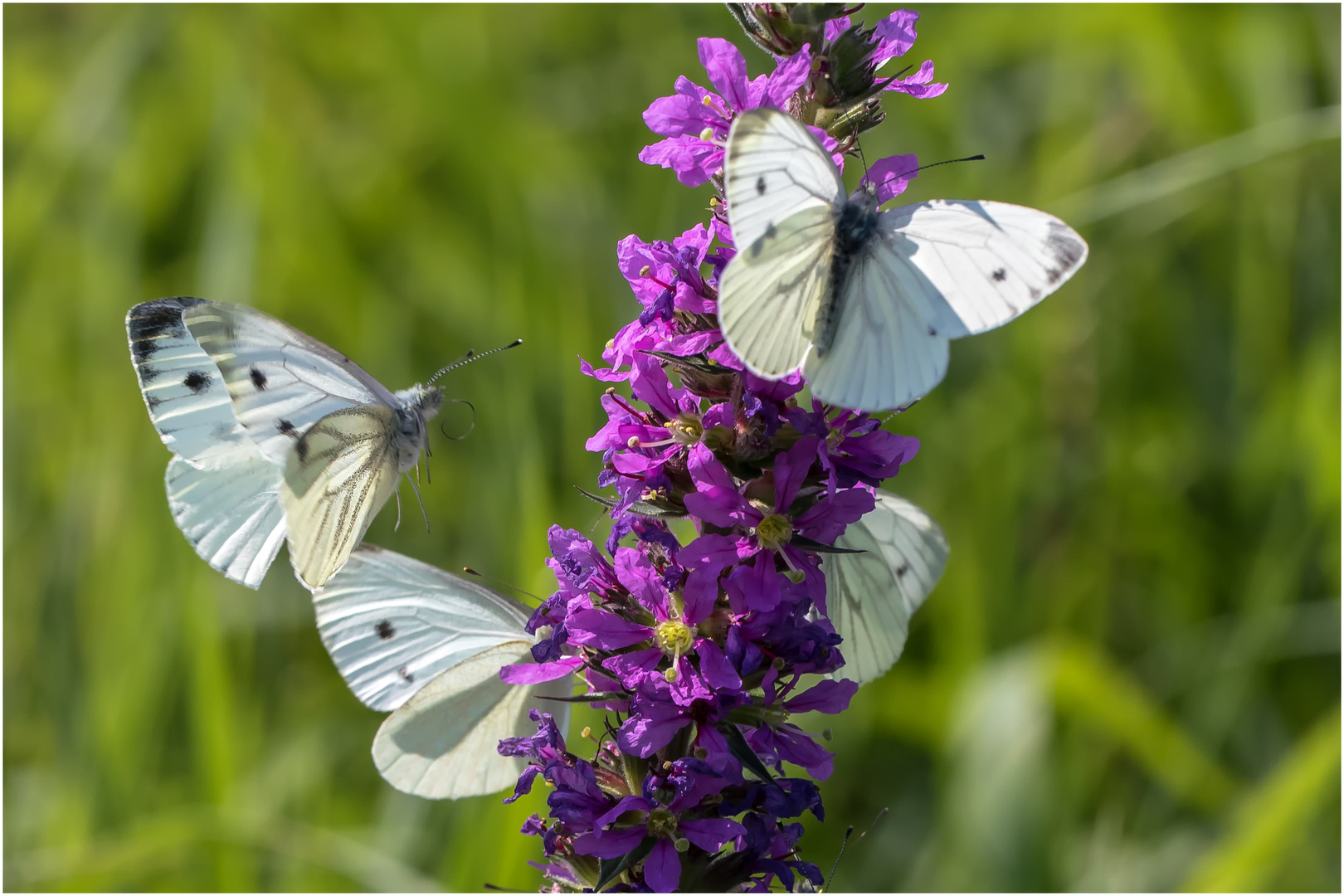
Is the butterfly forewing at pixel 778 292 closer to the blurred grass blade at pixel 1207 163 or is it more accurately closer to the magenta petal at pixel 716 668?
the magenta petal at pixel 716 668

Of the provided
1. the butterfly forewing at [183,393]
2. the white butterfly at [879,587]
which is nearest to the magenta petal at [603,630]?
the white butterfly at [879,587]

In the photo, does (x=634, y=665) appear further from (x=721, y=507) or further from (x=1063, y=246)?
(x=1063, y=246)

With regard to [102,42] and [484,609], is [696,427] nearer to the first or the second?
[484,609]

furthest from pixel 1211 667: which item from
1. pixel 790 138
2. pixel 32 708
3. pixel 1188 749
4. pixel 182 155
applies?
pixel 182 155

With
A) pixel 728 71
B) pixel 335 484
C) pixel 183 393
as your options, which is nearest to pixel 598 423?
pixel 335 484

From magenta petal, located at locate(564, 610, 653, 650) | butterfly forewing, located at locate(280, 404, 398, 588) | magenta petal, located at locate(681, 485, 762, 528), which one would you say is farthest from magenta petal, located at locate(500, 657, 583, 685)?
butterfly forewing, located at locate(280, 404, 398, 588)
